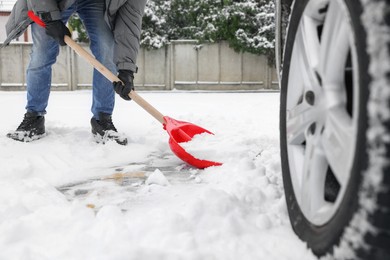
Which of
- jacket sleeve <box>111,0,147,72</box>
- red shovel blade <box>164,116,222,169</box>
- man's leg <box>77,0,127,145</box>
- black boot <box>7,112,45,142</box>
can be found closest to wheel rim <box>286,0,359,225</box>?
red shovel blade <box>164,116,222,169</box>

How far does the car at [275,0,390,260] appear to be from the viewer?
0.68m

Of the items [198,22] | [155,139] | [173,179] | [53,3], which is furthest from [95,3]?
[198,22]

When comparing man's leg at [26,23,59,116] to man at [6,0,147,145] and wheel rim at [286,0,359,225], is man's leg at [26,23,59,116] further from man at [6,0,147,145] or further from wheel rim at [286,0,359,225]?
wheel rim at [286,0,359,225]

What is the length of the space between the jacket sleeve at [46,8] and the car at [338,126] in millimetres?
1795

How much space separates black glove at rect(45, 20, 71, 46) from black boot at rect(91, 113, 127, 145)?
55cm

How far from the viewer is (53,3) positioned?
256 centimetres

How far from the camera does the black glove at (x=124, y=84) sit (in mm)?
2576

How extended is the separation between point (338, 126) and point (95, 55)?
2288mm

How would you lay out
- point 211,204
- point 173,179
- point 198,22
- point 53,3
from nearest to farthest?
point 211,204 < point 173,179 < point 53,3 < point 198,22

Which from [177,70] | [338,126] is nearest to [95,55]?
[338,126]

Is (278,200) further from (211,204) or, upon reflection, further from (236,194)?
(211,204)

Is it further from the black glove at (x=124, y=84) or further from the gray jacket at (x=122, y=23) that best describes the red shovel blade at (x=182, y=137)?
the gray jacket at (x=122, y=23)

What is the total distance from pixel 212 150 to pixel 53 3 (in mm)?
1336

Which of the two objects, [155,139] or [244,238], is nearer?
[244,238]
